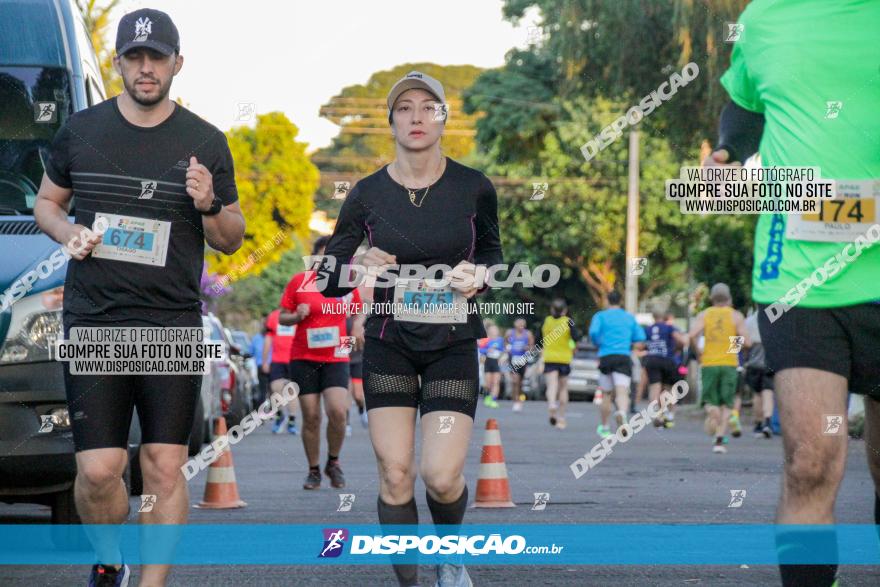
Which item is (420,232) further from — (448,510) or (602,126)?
(602,126)

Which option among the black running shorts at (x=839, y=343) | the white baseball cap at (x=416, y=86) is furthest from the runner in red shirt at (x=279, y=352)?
the black running shorts at (x=839, y=343)

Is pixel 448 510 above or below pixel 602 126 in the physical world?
below

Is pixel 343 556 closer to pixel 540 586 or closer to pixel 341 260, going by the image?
pixel 540 586

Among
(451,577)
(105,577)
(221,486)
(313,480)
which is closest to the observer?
(105,577)

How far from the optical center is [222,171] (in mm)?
6164

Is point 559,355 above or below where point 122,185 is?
below

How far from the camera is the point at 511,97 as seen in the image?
131 feet

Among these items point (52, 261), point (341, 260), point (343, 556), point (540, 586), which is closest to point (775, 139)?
point (341, 260)

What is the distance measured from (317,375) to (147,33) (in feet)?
22.1

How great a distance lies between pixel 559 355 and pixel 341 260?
59.0ft

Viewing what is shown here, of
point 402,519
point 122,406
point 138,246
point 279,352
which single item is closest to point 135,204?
point 138,246

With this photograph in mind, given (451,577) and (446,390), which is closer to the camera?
(451,577)

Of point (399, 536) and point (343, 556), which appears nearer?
point (399, 536)

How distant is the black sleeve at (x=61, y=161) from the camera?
6.14m
